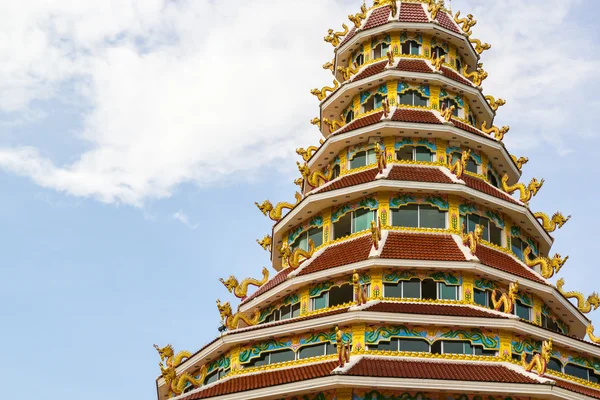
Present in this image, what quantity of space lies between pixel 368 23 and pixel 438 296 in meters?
19.4

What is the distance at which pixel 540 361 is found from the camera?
33.4 meters

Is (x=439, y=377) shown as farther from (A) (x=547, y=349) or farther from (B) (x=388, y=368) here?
(A) (x=547, y=349)

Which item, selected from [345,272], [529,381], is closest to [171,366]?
[345,272]

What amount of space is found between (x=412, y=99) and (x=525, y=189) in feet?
24.4

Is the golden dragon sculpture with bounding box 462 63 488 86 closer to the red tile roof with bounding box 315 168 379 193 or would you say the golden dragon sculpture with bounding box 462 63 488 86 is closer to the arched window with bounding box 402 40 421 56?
the arched window with bounding box 402 40 421 56

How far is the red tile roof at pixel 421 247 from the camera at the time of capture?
123ft

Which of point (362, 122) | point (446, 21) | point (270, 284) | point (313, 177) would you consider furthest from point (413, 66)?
point (270, 284)

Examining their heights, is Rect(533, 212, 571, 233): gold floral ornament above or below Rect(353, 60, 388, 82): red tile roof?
below

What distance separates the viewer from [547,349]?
111ft

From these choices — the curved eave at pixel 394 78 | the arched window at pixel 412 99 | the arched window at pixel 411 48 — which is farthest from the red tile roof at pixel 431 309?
the arched window at pixel 411 48

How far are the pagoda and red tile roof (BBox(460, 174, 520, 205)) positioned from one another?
5.3 inches

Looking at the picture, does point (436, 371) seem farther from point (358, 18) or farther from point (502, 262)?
point (358, 18)

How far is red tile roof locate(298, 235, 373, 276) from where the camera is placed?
126ft

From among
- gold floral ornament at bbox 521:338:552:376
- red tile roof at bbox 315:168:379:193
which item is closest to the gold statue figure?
red tile roof at bbox 315:168:379:193
